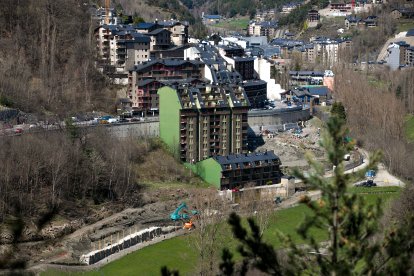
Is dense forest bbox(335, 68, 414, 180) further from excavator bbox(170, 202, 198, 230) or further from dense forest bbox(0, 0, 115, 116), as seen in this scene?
dense forest bbox(0, 0, 115, 116)

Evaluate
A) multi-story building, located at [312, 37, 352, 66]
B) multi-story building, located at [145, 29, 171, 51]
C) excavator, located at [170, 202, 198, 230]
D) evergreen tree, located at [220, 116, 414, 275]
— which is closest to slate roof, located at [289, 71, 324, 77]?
multi-story building, located at [312, 37, 352, 66]

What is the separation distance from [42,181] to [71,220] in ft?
3.69

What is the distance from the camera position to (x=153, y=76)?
21.1 m

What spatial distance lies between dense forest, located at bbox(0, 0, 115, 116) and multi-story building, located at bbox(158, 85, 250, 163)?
2577 millimetres

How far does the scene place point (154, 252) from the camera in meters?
12.8

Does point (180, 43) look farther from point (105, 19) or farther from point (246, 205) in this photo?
point (246, 205)

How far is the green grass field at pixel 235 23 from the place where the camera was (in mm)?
46812

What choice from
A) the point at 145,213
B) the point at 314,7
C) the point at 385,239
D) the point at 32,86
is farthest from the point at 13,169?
the point at 314,7

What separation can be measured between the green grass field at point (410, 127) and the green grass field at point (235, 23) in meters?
23.7

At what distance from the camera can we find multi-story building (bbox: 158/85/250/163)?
18.0 meters

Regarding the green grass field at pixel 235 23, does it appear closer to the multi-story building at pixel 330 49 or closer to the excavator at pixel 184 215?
the multi-story building at pixel 330 49

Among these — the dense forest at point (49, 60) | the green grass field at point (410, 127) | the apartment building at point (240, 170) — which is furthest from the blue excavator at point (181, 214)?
the green grass field at point (410, 127)

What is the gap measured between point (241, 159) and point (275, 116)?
5274 mm

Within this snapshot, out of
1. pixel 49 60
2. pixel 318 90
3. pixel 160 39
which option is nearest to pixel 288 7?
pixel 318 90
